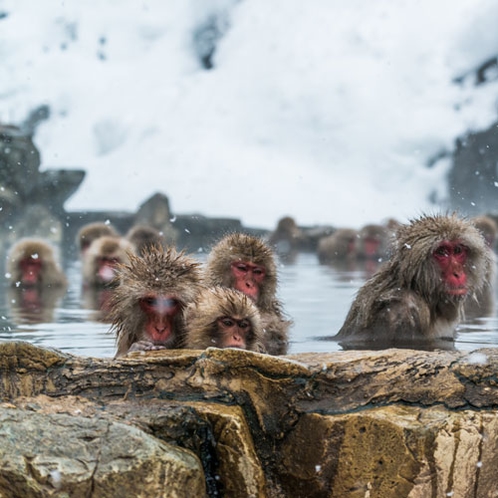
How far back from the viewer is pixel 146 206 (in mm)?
22844

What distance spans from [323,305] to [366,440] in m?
5.04

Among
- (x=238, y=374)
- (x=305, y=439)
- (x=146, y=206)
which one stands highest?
(x=146, y=206)

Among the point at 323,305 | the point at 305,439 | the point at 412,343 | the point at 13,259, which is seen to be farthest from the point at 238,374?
the point at 13,259

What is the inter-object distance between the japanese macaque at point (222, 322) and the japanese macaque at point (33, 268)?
709cm

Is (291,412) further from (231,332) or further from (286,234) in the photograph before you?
(286,234)

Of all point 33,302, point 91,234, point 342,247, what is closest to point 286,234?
point 342,247

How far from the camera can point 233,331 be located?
4.09 metres

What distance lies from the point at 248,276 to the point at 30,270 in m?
6.33

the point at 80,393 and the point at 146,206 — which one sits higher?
the point at 146,206

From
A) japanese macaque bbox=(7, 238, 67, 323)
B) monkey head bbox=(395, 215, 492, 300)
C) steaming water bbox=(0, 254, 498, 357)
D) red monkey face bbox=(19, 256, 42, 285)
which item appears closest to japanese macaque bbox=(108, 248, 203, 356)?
steaming water bbox=(0, 254, 498, 357)

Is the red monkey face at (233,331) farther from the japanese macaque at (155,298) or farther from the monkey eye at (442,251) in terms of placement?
the monkey eye at (442,251)

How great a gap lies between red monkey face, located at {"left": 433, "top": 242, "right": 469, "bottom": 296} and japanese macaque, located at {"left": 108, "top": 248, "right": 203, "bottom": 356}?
1.45 metres

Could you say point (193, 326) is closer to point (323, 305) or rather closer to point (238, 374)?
point (238, 374)

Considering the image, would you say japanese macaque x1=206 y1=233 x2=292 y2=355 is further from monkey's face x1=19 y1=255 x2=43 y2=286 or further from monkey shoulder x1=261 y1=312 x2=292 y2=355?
monkey's face x1=19 y1=255 x2=43 y2=286
